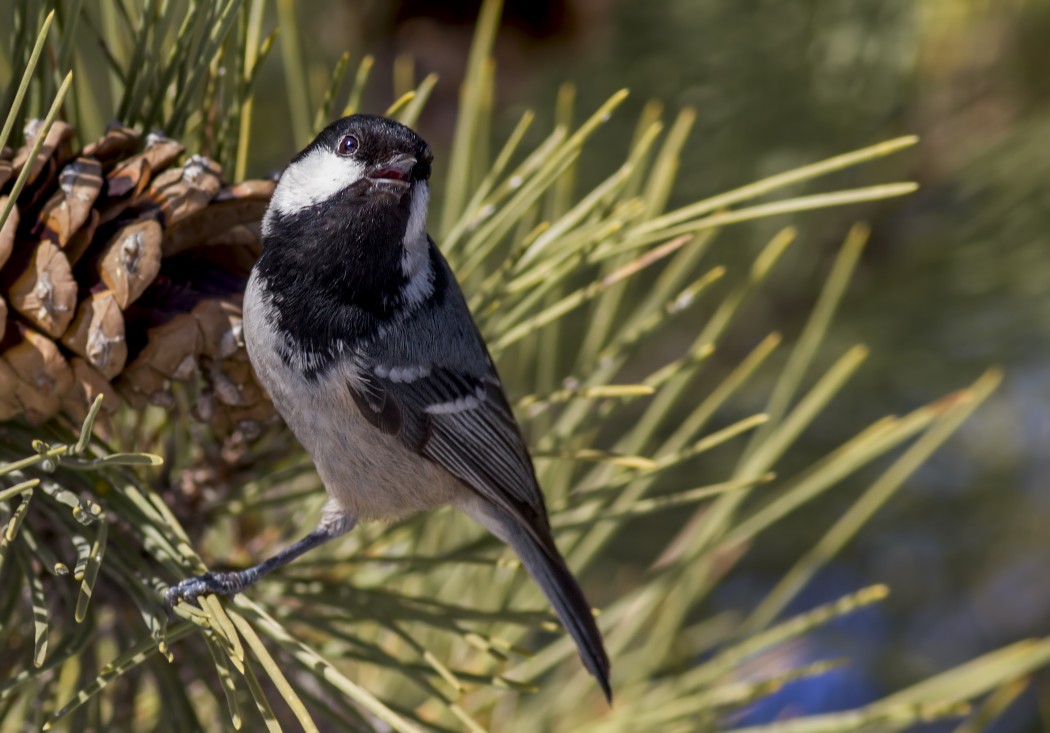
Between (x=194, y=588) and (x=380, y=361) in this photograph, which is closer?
(x=194, y=588)

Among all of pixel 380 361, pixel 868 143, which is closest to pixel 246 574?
pixel 380 361

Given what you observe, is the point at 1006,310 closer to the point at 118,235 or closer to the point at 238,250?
the point at 238,250

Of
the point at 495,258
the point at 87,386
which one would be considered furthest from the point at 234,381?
the point at 495,258

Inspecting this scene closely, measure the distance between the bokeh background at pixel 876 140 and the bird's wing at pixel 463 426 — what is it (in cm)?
40

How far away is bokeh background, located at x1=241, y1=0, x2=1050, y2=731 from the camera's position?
4.65 ft

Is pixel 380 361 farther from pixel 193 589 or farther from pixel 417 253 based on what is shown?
pixel 193 589

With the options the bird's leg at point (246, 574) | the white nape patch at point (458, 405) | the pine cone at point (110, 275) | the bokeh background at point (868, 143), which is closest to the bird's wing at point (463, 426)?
the white nape patch at point (458, 405)

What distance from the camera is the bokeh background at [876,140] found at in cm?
142

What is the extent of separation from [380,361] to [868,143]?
25.8 inches

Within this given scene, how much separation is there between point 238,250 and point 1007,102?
0.94m

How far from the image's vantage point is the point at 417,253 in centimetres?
111

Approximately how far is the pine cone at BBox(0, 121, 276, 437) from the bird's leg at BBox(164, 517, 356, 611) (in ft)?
0.45

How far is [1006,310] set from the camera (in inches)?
59.3

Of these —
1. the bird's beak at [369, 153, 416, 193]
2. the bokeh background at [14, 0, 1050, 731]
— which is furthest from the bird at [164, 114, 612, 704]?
the bokeh background at [14, 0, 1050, 731]
